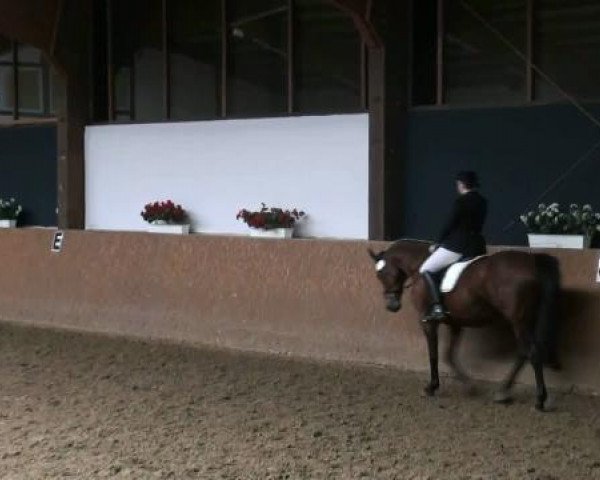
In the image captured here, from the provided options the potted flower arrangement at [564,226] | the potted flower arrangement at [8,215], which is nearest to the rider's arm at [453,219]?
the potted flower arrangement at [564,226]

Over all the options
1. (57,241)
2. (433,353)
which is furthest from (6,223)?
(433,353)

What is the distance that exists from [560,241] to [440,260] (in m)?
1.60

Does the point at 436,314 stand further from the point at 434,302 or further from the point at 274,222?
the point at 274,222

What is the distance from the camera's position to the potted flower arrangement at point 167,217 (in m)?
11.1

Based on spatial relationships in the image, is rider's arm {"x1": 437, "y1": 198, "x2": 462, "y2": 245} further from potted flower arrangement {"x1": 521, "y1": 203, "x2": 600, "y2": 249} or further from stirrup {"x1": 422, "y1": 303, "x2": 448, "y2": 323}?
potted flower arrangement {"x1": 521, "y1": 203, "x2": 600, "y2": 249}

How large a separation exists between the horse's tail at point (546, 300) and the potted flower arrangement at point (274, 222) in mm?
3739

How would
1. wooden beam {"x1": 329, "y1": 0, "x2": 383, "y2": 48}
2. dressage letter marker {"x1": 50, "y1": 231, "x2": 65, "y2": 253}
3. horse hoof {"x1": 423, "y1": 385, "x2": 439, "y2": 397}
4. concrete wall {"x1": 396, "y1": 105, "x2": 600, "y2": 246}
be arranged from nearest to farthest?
horse hoof {"x1": 423, "y1": 385, "x2": 439, "y2": 397}, concrete wall {"x1": 396, "y1": 105, "x2": 600, "y2": 246}, wooden beam {"x1": 329, "y1": 0, "x2": 383, "y2": 48}, dressage letter marker {"x1": 50, "y1": 231, "x2": 65, "y2": 253}

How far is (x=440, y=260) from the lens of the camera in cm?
728

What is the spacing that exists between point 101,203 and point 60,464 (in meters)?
6.98

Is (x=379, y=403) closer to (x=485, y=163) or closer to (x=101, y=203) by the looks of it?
(x=485, y=163)

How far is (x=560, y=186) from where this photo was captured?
8641mm

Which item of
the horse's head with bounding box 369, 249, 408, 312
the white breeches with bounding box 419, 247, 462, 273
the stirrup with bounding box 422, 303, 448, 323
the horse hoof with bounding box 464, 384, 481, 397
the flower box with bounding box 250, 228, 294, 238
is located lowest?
the horse hoof with bounding box 464, 384, 481, 397

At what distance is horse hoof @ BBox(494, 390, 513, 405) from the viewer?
281 inches

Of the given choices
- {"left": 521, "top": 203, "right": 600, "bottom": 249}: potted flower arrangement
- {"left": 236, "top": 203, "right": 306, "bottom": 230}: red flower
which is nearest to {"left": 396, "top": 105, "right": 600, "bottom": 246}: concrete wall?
{"left": 521, "top": 203, "right": 600, "bottom": 249}: potted flower arrangement
